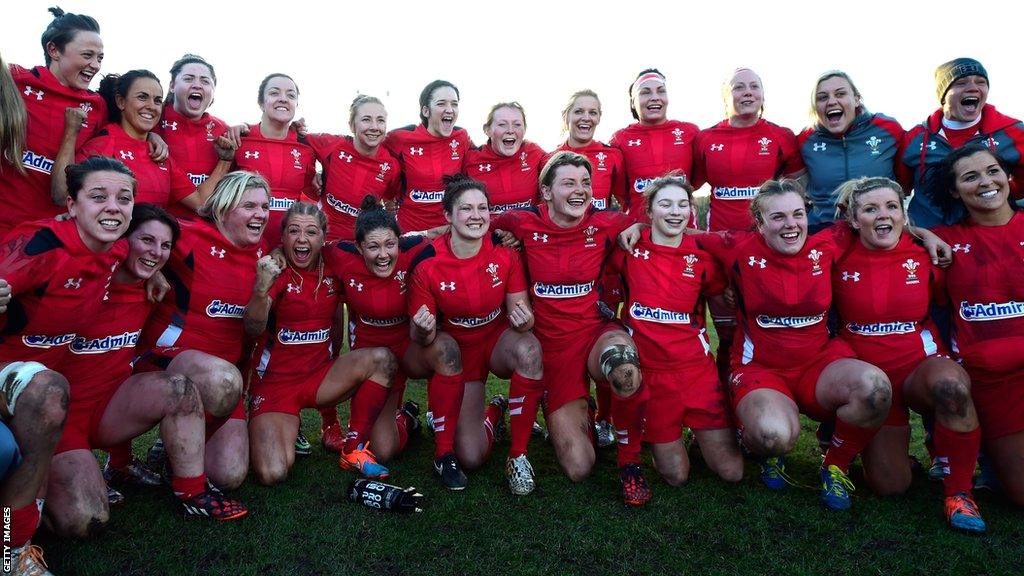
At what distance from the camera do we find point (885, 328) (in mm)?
4363

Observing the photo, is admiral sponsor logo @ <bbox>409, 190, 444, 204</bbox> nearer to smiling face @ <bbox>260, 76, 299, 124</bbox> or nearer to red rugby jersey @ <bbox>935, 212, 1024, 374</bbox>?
smiling face @ <bbox>260, 76, 299, 124</bbox>

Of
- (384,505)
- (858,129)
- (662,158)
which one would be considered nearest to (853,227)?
(858,129)

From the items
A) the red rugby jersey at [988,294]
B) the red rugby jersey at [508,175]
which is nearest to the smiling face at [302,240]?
the red rugby jersey at [508,175]

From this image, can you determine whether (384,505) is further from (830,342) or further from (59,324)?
(830,342)

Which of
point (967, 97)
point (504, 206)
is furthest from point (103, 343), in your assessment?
point (967, 97)

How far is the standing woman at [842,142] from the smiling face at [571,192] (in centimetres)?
176

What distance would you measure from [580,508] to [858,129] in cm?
358

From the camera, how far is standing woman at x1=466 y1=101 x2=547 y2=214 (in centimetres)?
578

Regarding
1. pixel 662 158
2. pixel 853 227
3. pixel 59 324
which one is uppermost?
pixel 662 158

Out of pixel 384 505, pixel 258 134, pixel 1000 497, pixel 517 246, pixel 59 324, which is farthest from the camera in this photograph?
pixel 258 134

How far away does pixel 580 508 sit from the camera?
3957mm

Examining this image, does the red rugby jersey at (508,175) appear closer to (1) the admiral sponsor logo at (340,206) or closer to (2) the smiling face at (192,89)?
(1) the admiral sponsor logo at (340,206)

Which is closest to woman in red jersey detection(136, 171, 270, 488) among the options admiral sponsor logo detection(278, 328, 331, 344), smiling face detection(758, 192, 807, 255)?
admiral sponsor logo detection(278, 328, 331, 344)

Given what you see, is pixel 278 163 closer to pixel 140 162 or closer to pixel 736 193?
pixel 140 162
